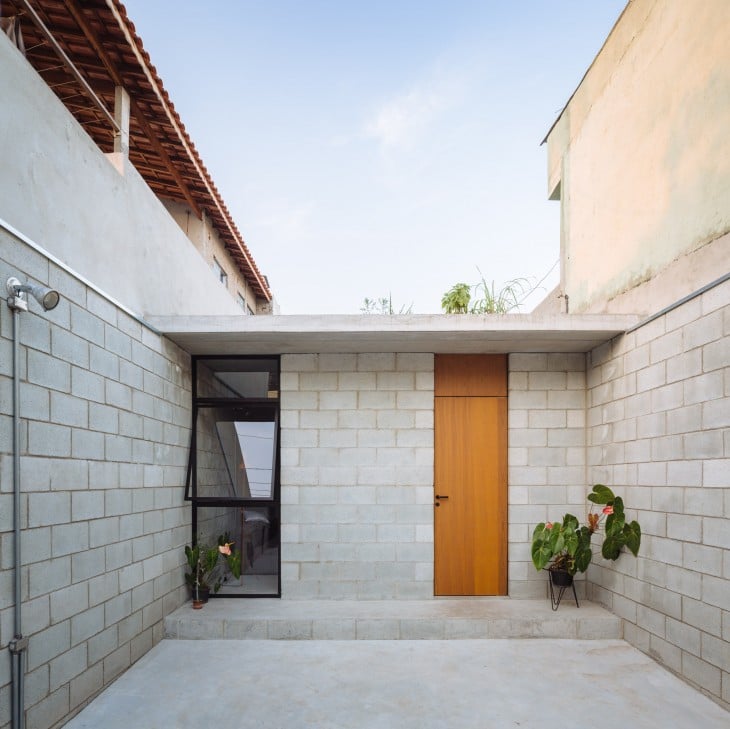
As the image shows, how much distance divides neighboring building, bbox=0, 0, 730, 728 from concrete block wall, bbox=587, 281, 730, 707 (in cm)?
2

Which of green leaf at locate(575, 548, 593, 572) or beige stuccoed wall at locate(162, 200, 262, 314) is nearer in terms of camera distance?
green leaf at locate(575, 548, 593, 572)

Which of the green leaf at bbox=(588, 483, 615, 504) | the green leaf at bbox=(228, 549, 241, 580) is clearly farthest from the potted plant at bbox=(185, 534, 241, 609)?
the green leaf at bbox=(588, 483, 615, 504)

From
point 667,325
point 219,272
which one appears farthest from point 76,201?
point 219,272

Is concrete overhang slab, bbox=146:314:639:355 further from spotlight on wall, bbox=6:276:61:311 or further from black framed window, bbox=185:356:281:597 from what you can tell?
spotlight on wall, bbox=6:276:61:311

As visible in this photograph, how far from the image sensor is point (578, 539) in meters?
4.59

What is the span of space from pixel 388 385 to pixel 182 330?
1.94 meters

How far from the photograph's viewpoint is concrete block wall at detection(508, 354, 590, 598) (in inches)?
201

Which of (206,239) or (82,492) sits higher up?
(206,239)

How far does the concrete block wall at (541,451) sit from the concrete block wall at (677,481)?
1.66 feet

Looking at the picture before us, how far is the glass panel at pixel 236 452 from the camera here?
5195mm

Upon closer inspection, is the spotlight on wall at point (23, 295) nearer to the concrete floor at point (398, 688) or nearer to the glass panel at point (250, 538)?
the concrete floor at point (398, 688)

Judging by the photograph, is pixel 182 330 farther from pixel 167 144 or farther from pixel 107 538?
pixel 167 144

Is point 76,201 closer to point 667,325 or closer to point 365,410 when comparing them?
point 365,410

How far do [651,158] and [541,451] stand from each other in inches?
104
